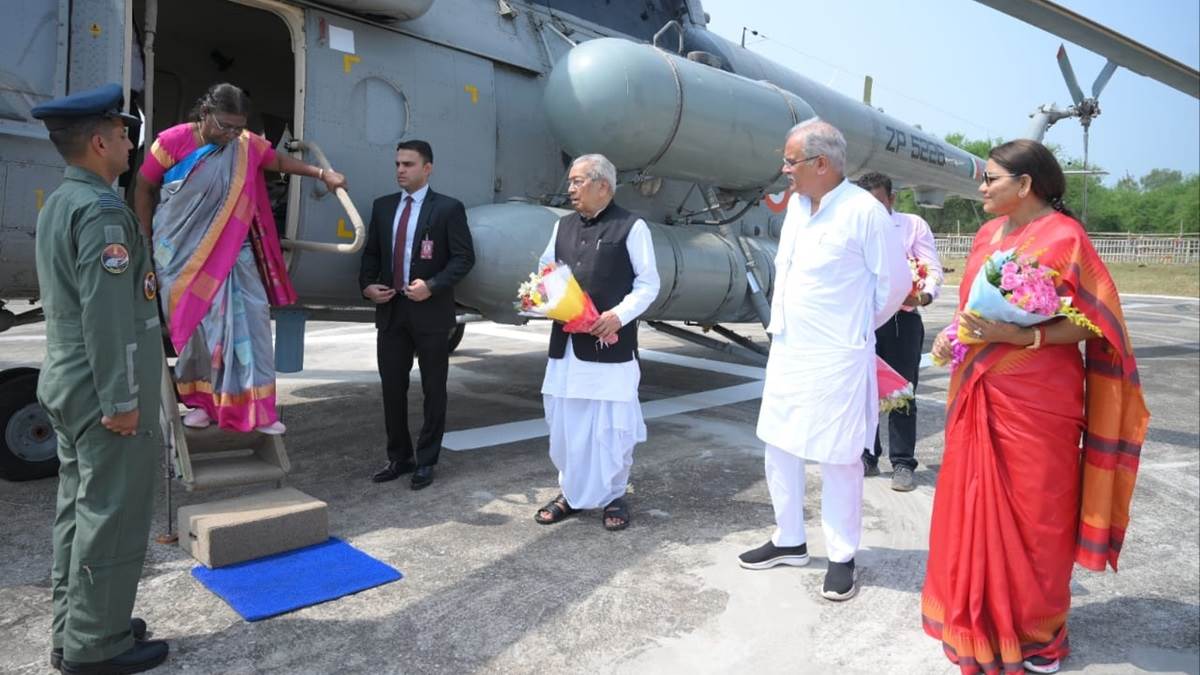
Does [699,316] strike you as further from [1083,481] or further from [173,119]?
[173,119]

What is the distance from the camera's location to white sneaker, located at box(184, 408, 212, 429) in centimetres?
382

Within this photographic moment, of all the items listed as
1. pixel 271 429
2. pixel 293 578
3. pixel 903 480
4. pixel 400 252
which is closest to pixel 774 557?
pixel 903 480

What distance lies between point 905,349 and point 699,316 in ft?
5.66

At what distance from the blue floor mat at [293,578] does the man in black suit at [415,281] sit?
102 cm

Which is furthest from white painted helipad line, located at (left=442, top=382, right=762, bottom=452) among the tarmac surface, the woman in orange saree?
the woman in orange saree

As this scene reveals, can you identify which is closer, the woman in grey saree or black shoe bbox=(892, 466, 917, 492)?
the woman in grey saree

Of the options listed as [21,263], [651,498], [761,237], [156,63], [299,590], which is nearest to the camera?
[299,590]

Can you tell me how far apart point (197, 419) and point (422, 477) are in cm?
120

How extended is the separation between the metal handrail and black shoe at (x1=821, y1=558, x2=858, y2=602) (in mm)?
2621

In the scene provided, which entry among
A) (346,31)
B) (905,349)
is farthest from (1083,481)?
(346,31)

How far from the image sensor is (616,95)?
5008 mm

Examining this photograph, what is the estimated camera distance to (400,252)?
15.0 ft

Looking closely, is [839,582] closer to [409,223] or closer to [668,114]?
[409,223]

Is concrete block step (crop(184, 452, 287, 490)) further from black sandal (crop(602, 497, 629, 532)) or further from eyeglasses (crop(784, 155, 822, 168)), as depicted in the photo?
eyeglasses (crop(784, 155, 822, 168))
